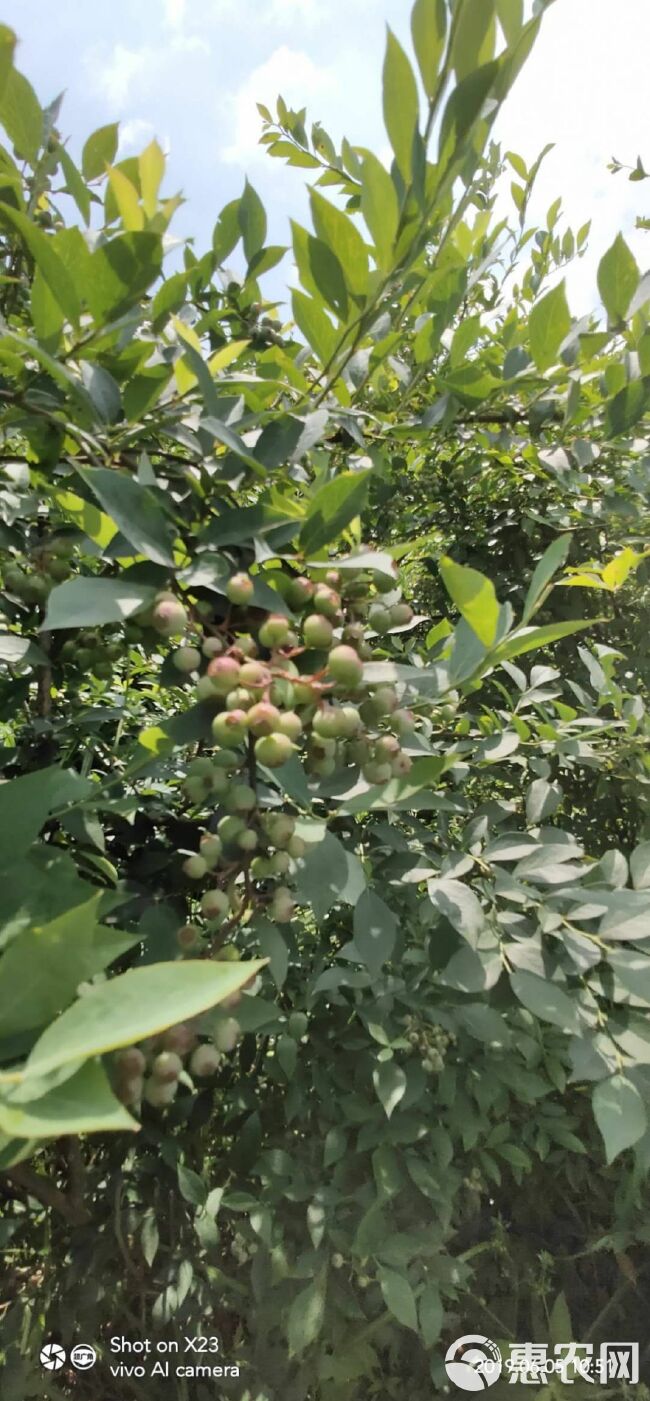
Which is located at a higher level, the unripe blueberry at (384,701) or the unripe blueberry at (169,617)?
the unripe blueberry at (169,617)

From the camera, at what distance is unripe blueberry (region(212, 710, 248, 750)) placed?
501mm

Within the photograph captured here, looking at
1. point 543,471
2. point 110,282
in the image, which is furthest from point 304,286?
point 543,471

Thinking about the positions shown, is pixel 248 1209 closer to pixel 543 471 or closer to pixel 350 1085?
pixel 350 1085

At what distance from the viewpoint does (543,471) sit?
1.28m

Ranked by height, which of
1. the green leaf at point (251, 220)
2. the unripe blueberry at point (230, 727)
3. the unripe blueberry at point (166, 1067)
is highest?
the green leaf at point (251, 220)

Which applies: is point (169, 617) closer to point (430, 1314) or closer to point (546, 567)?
point (546, 567)

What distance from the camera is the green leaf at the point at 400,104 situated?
461 millimetres

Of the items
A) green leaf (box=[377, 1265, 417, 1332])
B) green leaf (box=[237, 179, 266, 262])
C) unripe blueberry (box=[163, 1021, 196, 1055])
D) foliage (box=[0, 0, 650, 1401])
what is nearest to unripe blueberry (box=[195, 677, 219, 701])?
foliage (box=[0, 0, 650, 1401])

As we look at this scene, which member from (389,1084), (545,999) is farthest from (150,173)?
(389,1084)

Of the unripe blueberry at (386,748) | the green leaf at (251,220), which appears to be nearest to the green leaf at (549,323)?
the green leaf at (251,220)

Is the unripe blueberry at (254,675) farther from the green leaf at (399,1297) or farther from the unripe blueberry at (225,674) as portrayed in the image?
the green leaf at (399,1297)

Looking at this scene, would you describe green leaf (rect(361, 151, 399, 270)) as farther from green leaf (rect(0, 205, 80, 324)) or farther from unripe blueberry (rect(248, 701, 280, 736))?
unripe blueberry (rect(248, 701, 280, 736))

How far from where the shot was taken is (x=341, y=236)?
1.81 feet

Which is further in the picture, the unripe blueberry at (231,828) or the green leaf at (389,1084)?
the green leaf at (389,1084)
